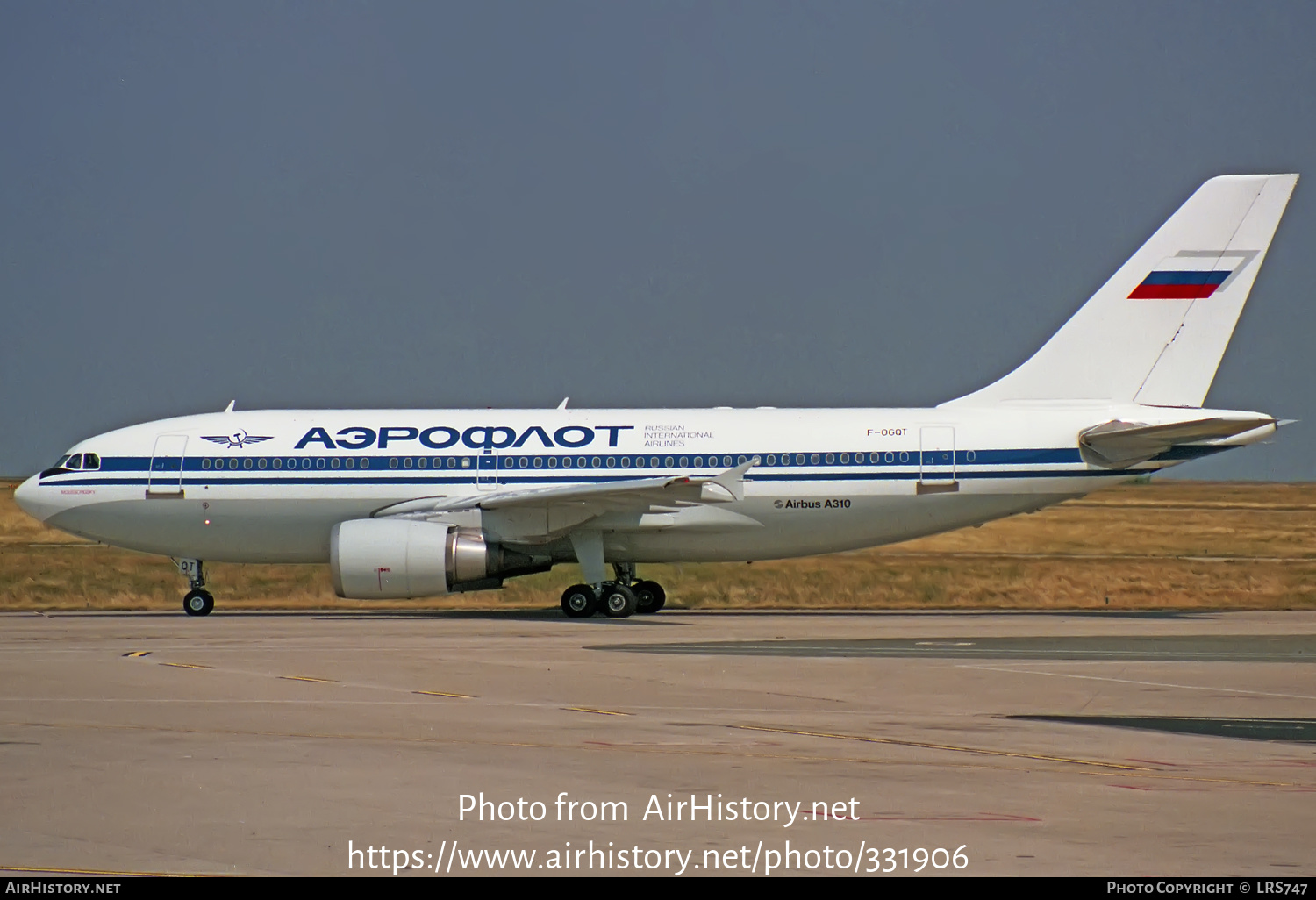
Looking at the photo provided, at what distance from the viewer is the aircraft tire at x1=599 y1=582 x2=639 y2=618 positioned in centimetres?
2955

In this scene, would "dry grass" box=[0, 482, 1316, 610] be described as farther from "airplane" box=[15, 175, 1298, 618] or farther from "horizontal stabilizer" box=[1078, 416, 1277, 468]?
"horizontal stabilizer" box=[1078, 416, 1277, 468]

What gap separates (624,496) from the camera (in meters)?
28.3

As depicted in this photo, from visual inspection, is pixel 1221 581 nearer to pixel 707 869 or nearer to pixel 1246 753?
pixel 1246 753

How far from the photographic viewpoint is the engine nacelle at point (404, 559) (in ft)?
92.4

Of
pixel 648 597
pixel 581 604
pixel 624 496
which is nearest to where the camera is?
pixel 624 496

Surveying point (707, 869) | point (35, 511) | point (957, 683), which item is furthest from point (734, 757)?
point (35, 511)

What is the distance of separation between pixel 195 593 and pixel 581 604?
7.68 m

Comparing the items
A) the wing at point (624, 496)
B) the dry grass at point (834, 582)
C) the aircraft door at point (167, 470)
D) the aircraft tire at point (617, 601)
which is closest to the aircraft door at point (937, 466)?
the wing at point (624, 496)

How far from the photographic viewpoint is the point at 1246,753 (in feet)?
39.9

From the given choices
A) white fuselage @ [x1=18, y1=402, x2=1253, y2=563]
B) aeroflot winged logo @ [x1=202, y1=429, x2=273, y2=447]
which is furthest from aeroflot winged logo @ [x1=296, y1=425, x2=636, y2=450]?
aeroflot winged logo @ [x1=202, y1=429, x2=273, y2=447]

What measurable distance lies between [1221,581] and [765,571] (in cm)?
1014

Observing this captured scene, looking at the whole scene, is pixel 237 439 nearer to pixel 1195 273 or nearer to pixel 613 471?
pixel 613 471

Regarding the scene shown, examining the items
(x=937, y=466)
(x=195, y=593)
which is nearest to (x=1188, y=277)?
(x=937, y=466)
